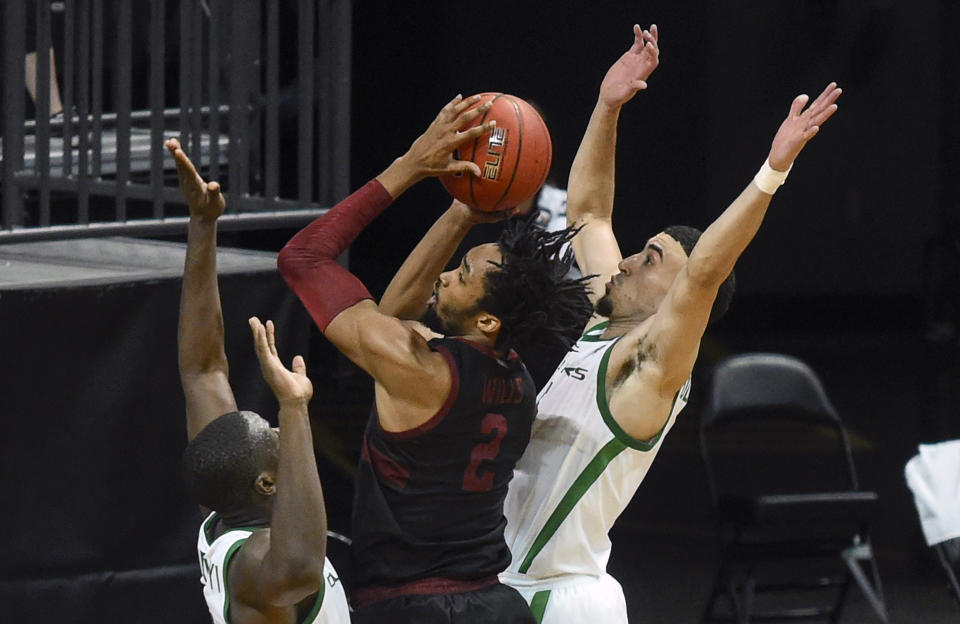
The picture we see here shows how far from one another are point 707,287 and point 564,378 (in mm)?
557

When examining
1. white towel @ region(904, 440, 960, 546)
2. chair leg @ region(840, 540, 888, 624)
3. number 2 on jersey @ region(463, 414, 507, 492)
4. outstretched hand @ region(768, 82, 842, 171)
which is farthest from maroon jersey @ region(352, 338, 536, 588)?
chair leg @ region(840, 540, 888, 624)

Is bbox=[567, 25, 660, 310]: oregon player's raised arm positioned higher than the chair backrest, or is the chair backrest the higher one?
bbox=[567, 25, 660, 310]: oregon player's raised arm

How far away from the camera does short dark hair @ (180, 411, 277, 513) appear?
298 cm

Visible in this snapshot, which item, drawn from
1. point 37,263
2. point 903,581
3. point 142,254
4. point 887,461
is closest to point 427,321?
point 142,254

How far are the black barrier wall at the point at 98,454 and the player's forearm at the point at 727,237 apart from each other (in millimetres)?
1468

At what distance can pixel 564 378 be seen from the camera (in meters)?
3.81

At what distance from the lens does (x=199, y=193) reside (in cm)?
331

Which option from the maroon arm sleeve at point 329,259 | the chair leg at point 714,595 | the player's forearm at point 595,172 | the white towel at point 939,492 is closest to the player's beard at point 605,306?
the player's forearm at point 595,172

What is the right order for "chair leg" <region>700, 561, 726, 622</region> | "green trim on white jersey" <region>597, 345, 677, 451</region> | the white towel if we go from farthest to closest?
"chair leg" <region>700, 561, 726, 622</region> → the white towel → "green trim on white jersey" <region>597, 345, 677, 451</region>

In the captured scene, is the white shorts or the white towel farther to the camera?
the white towel

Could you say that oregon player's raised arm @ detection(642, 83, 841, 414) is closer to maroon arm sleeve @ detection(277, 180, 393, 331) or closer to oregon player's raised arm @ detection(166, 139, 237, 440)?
maroon arm sleeve @ detection(277, 180, 393, 331)

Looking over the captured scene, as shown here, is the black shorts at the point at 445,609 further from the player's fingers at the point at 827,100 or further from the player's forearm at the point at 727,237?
the player's fingers at the point at 827,100

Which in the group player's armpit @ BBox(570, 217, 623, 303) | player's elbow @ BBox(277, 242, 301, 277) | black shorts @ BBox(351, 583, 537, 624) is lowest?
→ black shorts @ BBox(351, 583, 537, 624)

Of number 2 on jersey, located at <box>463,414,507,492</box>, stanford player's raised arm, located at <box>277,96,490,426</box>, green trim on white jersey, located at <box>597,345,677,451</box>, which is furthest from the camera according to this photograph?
green trim on white jersey, located at <box>597,345,677,451</box>
